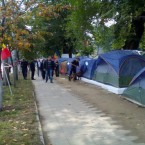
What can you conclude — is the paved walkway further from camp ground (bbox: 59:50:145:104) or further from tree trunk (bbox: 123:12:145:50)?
tree trunk (bbox: 123:12:145:50)

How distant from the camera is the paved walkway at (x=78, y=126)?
25.2 feet

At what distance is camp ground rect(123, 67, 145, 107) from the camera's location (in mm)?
12355

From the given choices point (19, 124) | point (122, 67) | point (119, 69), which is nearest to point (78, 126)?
point (19, 124)

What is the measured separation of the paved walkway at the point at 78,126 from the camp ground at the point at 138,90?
1786 millimetres

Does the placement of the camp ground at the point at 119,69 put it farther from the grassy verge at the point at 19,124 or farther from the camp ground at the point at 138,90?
the grassy verge at the point at 19,124

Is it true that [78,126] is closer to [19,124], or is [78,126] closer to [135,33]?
[19,124]

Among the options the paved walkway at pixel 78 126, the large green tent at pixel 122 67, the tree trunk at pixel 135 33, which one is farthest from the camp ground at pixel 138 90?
the tree trunk at pixel 135 33

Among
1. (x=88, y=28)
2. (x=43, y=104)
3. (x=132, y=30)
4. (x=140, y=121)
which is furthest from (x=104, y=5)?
(x=140, y=121)

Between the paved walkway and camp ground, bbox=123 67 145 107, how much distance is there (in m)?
1.79

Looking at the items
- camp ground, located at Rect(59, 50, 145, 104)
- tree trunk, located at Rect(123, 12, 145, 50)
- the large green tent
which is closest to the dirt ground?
camp ground, located at Rect(59, 50, 145, 104)

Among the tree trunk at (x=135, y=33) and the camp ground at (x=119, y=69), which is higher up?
the tree trunk at (x=135, y=33)

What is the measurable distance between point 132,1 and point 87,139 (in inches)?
382

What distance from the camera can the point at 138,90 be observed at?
12734 millimetres

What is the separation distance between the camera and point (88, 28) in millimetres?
22203
